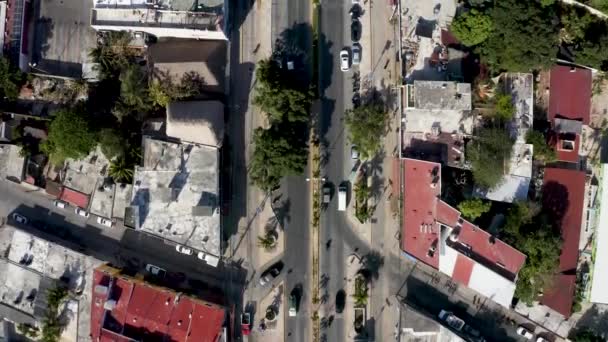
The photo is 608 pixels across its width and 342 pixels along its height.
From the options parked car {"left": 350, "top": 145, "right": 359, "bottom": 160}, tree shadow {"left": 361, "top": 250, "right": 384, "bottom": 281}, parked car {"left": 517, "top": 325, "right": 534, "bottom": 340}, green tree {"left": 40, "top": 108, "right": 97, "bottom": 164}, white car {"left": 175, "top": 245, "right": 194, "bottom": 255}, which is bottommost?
parked car {"left": 517, "top": 325, "right": 534, "bottom": 340}

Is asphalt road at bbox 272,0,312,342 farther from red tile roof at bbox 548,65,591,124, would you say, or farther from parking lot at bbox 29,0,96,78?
red tile roof at bbox 548,65,591,124

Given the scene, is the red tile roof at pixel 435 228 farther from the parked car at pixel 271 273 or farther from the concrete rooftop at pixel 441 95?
the parked car at pixel 271 273

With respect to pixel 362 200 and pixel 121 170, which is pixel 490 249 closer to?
pixel 362 200

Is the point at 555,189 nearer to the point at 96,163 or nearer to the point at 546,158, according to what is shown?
the point at 546,158

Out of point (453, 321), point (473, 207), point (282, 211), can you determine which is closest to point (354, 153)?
point (282, 211)

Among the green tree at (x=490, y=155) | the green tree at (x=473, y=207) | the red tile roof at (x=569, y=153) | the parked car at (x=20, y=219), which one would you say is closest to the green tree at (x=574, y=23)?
the red tile roof at (x=569, y=153)

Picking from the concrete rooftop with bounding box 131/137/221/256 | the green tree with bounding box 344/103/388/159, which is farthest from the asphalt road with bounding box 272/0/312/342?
the concrete rooftop with bounding box 131/137/221/256
